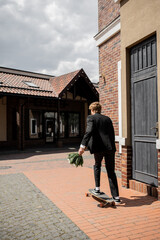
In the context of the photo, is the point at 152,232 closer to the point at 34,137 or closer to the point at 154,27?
the point at 154,27

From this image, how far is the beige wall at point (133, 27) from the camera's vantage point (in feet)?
14.4

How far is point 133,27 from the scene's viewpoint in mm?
5008

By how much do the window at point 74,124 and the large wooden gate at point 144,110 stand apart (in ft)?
49.9

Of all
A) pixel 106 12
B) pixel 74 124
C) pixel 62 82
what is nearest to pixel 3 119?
pixel 62 82

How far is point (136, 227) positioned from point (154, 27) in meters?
3.70

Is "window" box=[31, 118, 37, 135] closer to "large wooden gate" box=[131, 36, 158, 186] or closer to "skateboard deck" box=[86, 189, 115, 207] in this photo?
"large wooden gate" box=[131, 36, 158, 186]

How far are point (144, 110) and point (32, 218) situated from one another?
315 cm

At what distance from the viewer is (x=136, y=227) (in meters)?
3.14

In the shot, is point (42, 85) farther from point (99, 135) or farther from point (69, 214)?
point (69, 214)

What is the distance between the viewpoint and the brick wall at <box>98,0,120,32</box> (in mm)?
7027

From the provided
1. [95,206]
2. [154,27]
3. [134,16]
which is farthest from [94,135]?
[134,16]

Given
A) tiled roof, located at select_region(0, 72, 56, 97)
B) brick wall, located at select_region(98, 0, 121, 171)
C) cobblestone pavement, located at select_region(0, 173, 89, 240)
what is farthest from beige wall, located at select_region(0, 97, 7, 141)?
cobblestone pavement, located at select_region(0, 173, 89, 240)

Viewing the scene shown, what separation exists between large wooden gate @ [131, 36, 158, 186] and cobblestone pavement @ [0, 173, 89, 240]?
2117 mm

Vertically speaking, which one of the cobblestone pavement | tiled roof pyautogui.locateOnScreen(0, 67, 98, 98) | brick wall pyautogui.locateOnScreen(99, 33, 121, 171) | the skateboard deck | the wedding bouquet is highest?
tiled roof pyautogui.locateOnScreen(0, 67, 98, 98)
